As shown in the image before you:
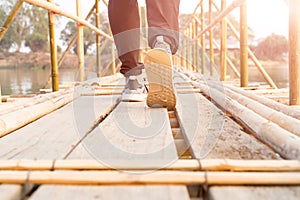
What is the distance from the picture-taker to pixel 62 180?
1.33 ft

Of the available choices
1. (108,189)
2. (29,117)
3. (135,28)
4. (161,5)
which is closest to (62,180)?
(108,189)

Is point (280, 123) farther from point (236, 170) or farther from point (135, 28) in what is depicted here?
point (135, 28)

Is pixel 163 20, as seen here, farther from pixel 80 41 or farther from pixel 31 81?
pixel 31 81

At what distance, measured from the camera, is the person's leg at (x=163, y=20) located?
3.09ft

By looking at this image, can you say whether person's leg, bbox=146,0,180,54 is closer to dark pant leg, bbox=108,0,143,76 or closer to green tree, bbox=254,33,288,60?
dark pant leg, bbox=108,0,143,76

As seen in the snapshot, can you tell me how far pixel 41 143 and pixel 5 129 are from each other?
134 millimetres

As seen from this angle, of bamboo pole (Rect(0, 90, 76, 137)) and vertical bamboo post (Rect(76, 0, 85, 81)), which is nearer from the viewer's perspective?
bamboo pole (Rect(0, 90, 76, 137))

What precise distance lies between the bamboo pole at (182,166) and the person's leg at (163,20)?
1.86 feet

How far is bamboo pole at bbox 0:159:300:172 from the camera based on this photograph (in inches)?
16.8

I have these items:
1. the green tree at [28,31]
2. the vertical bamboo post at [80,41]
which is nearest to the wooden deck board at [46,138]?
the vertical bamboo post at [80,41]

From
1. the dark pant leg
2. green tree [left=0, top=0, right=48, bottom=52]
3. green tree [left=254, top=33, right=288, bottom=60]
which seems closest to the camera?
the dark pant leg

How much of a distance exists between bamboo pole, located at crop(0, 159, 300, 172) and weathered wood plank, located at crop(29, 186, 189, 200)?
45mm

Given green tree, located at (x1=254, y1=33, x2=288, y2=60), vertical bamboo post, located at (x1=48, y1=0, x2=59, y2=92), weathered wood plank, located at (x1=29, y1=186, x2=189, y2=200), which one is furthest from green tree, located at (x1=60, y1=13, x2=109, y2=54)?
green tree, located at (x1=254, y1=33, x2=288, y2=60)

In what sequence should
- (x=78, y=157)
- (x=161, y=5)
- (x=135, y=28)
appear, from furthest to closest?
(x=135, y=28)
(x=161, y=5)
(x=78, y=157)
